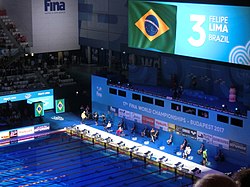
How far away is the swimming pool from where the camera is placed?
65.8 ft

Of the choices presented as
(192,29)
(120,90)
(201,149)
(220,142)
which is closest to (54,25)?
(120,90)

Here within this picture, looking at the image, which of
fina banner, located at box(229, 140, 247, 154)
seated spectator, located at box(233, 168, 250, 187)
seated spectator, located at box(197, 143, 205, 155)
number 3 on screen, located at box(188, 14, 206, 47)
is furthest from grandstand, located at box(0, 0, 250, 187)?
seated spectator, located at box(233, 168, 250, 187)

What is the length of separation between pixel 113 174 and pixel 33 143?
21.4 feet

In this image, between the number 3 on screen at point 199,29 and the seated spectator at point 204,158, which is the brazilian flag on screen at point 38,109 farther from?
the seated spectator at point 204,158

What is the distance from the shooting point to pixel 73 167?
71.5ft

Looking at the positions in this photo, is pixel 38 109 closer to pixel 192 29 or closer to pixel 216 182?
pixel 192 29

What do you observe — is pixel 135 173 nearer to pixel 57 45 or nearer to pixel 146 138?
pixel 146 138

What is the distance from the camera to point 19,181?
20078 millimetres

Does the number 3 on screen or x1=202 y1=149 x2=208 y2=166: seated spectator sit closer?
x1=202 y1=149 x2=208 y2=166: seated spectator

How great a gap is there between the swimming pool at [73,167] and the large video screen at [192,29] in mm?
6025

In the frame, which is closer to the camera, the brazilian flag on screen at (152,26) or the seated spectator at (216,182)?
the seated spectator at (216,182)

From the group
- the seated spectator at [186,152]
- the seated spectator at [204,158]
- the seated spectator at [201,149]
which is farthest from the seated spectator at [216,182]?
the seated spectator at [201,149]

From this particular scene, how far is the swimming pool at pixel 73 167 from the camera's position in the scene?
20.0m

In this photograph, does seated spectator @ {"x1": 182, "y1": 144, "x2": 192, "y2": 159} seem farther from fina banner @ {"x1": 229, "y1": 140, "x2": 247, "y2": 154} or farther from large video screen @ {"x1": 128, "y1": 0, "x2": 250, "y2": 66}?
large video screen @ {"x1": 128, "y1": 0, "x2": 250, "y2": 66}
